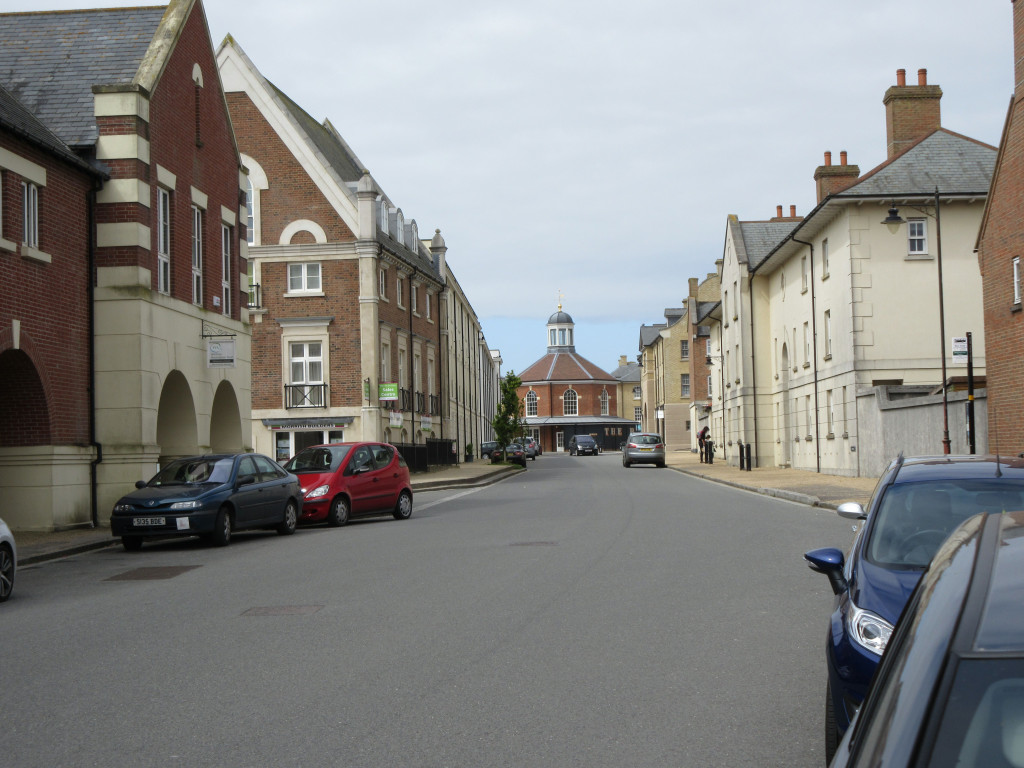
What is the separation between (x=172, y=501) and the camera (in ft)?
55.6

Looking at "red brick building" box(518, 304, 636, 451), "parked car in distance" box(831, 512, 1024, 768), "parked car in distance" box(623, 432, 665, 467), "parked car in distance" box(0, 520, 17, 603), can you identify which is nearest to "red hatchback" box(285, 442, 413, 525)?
"parked car in distance" box(0, 520, 17, 603)

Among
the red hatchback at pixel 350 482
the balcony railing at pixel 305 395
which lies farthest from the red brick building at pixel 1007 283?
the balcony railing at pixel 305 395

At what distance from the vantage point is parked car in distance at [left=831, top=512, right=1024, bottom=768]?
1872mm

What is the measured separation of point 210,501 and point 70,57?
12.5 meters

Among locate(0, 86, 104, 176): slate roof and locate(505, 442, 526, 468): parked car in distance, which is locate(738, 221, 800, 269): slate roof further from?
locate(0, 86, 104, 176): slate roof

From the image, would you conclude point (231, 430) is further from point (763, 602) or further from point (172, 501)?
point (763, 602)

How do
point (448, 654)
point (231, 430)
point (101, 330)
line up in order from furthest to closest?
point (231, 430) < point (101, 330) < point (448, 654)

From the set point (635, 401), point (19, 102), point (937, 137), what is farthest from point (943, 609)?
point (635, 401)

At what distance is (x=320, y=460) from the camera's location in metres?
21.8

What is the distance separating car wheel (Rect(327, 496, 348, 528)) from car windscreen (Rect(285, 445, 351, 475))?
0.62m

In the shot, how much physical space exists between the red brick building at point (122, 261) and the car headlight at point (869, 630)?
653 inches

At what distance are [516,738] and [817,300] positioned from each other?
116ft

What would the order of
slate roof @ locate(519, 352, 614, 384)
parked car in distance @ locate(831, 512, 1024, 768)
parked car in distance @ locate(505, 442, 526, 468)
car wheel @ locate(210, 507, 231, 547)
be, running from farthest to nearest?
slate roof @ locate(519, 352, 614, 384) → parked car in distance @ locate(505, 442, 526, 468) → car wheel @ locate(210, 507, 231, 547) → parked car in distance @ locate(831, 512, 1024, 768)

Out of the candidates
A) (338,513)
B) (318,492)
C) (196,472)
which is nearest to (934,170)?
(338,513)
